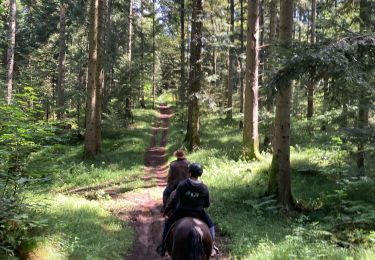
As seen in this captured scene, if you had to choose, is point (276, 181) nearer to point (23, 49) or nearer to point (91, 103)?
point (91, 103)

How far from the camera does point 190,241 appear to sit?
21.4 ft

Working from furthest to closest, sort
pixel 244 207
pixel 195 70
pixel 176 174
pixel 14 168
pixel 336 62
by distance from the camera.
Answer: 1. pixel 195 70
2. pixel 244 207
3. pixel 176 174
4. pixel 336 62
5. pixel 14 168

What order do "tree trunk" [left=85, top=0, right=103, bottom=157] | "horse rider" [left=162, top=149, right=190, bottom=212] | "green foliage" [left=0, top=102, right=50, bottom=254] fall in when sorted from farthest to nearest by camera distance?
"tree trunk" [left=85, top=0, right=103, bottom=157]
"horse rider" [left=162, top=149, right=190, bottom=212]
"green foliage" [left=0, top=102, right=50, bottom=254]

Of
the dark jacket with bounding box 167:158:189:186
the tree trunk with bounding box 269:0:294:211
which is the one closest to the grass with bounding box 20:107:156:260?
the dark jacket with bounding box 167:158:189:186

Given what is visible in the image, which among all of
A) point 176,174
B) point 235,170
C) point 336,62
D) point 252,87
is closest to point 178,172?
point 176,174

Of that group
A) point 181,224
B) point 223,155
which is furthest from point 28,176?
point 223,155

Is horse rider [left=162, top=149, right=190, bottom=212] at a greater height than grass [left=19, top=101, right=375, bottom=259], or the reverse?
horse rider [left=162, top=149, right=190, bottom=212]

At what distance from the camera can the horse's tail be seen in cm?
641

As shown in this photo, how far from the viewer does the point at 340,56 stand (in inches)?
333

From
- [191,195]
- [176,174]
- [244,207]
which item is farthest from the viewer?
[244,207]

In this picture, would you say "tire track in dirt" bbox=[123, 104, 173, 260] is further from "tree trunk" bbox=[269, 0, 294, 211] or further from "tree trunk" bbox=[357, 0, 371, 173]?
"tree trunk" bbox=[357, 0, 371, 173]

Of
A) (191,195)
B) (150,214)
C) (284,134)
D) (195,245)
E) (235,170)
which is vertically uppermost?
(284,134)

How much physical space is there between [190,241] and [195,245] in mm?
115

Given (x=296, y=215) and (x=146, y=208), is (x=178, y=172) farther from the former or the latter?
(x=296, y=215)
